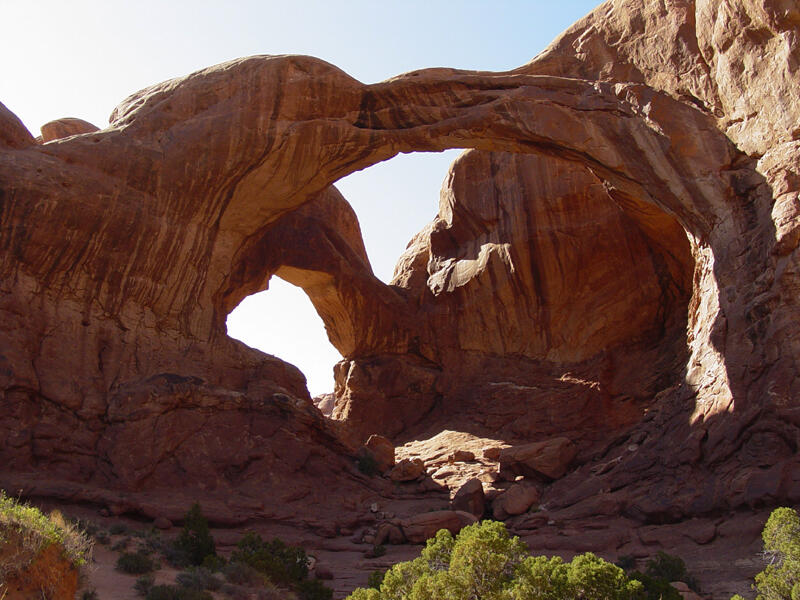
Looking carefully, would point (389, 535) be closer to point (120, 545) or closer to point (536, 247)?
point (120, 545)

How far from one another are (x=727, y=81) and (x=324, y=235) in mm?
14678

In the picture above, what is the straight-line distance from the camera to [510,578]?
8367 mm

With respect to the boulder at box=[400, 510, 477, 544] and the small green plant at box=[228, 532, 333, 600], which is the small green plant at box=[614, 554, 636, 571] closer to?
the boulder at box=[400, 510, 477, 544]

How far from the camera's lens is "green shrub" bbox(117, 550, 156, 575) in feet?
39.5

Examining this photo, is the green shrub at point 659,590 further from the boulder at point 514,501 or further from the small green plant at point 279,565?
the boulder at point 514,501

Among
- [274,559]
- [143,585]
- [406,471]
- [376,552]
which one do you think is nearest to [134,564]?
[143,585]

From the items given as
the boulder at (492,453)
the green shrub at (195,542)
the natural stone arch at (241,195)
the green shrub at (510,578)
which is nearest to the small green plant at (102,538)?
the green shrub at (195,542)

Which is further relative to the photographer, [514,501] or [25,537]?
[514,501]

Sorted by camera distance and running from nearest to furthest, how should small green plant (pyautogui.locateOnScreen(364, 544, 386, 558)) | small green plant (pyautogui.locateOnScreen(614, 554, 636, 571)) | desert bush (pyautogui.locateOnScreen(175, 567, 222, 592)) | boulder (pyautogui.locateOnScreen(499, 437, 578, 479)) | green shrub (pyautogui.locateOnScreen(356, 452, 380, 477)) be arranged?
desert bush (pyautogui.locateOnScreen(175, 567, 222, 592)) → small green plant (pyautogui.locateOnScreen(614, 554, 636, 571)) → small green plant (pyautogui.locateOnScreen(364, 544, 386, 558)) → boulder (pyautogui.locateOnScreen(499, 437, 578, 479)) → green shrub (pyautogui.locateOnScreen(356, 452, 380, 477))

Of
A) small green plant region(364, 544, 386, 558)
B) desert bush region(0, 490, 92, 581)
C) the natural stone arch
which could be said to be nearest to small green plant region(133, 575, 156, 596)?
desert bush region(0, 490, 92, 581)

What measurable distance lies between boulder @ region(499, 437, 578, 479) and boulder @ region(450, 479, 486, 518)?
6.77 ft

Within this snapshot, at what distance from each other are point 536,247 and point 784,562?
18258 mm

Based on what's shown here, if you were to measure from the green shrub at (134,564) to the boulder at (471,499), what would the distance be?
8227 millimetres

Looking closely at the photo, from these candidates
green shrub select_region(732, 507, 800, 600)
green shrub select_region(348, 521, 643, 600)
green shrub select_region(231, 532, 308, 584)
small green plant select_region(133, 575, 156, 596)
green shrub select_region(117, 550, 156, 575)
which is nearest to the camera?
green shrub select_region(348, 521, 643, 600)
